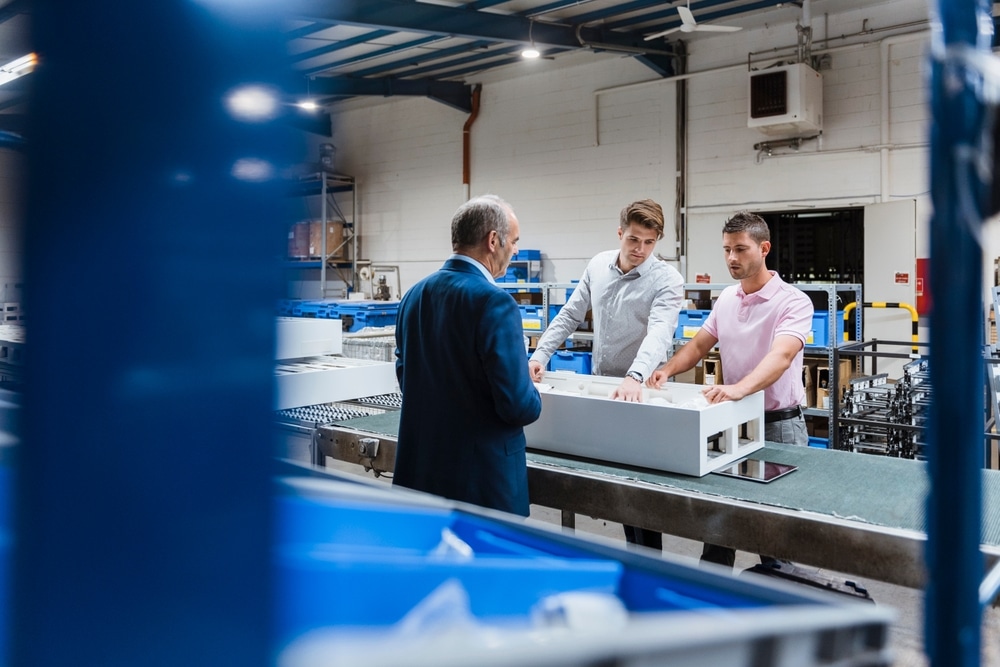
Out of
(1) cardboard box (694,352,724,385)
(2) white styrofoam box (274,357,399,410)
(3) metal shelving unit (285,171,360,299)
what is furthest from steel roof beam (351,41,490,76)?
(2) white styrofoam box (274,357,399,410)

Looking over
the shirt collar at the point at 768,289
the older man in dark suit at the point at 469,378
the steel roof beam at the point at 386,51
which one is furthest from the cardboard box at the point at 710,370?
the steel roof beam at the point at 386,51

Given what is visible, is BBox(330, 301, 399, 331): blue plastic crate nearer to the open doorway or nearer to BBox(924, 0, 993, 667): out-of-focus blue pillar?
the open doorway

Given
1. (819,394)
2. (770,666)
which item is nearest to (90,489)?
(770,666)

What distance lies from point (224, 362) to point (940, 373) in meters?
0.57

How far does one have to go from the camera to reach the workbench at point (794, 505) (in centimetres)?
185

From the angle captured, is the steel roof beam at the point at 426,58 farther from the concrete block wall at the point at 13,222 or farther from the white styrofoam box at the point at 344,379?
the concrete block wall at the point at 13,222

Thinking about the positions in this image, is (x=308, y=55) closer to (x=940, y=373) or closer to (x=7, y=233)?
(x=7, y=233)

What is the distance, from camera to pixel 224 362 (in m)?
0.37

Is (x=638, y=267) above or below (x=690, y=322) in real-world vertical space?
above

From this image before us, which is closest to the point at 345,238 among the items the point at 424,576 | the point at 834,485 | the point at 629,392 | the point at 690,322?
the point at 690,322

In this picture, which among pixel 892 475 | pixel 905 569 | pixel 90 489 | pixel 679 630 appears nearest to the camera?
pixel 90 489

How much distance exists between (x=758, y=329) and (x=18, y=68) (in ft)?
9.34

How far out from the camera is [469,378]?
2201 millimetres

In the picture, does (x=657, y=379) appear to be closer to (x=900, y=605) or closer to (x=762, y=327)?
(x=762, y=327)
